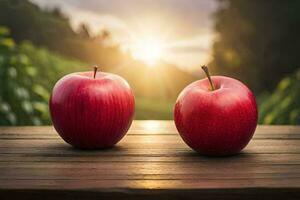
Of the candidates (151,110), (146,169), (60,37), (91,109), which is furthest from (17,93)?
(151,110)

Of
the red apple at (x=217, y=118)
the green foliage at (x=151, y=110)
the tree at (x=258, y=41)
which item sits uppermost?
the red apple at (x=217, y=118)

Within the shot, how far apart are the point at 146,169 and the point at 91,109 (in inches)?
12.6

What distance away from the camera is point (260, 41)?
27.8 ft

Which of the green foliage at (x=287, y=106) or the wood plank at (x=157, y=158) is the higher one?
the wood plank at (x=157, y=158)

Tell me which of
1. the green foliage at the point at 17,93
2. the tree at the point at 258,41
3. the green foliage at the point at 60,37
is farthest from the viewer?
the tree at the point at 258,41

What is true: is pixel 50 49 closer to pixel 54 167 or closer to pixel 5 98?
pixel 5 98

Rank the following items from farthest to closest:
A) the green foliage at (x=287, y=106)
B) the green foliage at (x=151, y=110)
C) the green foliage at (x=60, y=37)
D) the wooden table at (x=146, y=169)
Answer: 1. the green foliage at (x=151, y=110)
2. the green foliage at (x=60, y=37)
3. the green foliage at (x=287, y=106)
4. the wooden table at (x=146, y=169)

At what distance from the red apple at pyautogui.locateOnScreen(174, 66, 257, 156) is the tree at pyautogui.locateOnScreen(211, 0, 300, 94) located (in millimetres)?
6458

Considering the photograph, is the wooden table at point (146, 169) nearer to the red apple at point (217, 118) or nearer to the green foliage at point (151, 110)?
the red apple at point (217, 118)

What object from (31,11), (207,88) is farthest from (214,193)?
(31,11)

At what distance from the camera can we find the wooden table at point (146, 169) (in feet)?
3.94

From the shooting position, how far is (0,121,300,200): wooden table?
1.20 metres

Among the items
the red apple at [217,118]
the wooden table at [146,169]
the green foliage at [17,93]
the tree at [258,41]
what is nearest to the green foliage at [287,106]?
the green foliage at [17,93]

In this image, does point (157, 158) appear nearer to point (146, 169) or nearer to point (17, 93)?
point (146, 169)
